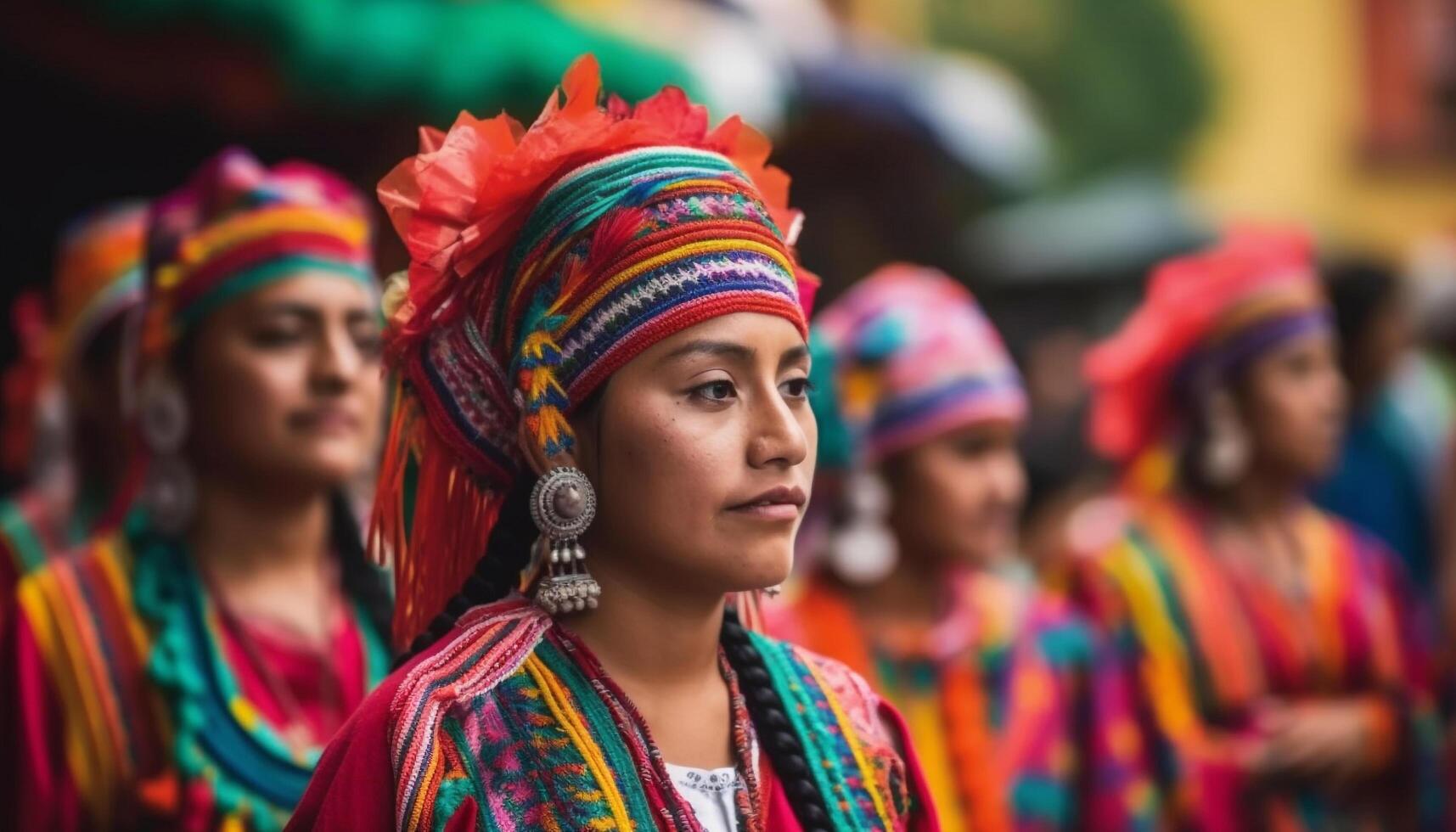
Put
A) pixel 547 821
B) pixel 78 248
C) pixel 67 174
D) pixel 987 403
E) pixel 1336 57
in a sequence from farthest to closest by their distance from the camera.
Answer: pixel 1336 57, pixel 67 174, pixel 78 248, pixel 987 403, pixel 547 821

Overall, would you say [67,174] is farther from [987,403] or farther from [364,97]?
[987,403]

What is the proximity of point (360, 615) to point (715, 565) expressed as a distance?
182 centimetres

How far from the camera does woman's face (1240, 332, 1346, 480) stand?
591 centimetres

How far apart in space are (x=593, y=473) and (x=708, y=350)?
0.26m

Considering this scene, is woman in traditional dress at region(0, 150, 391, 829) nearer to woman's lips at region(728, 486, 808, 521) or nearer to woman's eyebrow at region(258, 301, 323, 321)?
woman's eyebrow at region(258, 301, 323, 321)

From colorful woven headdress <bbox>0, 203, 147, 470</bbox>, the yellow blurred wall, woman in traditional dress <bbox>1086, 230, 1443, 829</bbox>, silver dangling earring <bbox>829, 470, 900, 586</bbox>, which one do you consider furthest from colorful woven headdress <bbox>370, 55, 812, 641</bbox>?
the yellow blurred wall

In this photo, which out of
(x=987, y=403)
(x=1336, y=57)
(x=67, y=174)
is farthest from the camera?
(x=1336, y=57)

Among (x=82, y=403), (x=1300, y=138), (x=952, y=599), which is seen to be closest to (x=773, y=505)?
(x=952, y=599)

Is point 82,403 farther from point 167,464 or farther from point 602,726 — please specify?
point 602,726

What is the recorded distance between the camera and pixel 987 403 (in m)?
5.64

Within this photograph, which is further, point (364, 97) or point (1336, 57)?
point (1336, 57)

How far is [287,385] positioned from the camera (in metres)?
4.34

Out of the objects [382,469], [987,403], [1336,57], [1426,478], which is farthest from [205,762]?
[1336,57]

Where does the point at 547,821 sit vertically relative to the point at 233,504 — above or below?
below
